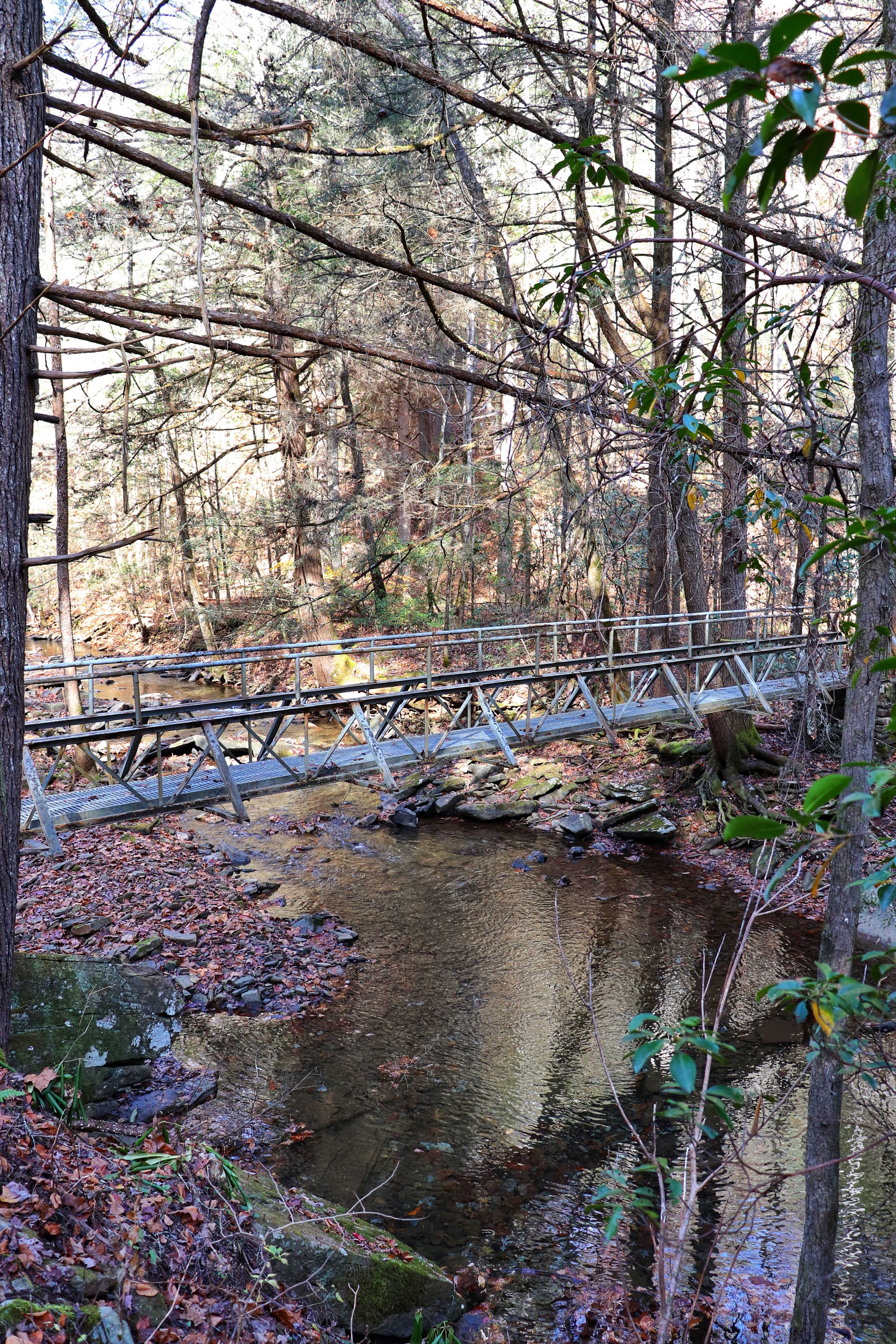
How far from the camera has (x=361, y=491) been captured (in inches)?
701

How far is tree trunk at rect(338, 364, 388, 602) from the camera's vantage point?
16.5m

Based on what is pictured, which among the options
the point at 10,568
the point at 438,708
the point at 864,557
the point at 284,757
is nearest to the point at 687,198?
the point at 864,557

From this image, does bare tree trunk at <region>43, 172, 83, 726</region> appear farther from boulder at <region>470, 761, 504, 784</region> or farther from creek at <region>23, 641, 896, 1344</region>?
boulder at <region>470, 761, 504, 784</region>

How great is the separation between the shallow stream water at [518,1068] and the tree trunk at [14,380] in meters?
2.77

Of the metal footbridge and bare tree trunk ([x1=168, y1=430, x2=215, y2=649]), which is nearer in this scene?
the metal footbridge

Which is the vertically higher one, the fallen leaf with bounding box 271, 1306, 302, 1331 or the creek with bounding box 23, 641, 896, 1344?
the fallen leaf with bounding box 271, 1306, 302, 1331

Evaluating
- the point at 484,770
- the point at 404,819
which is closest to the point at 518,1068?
the point at 404,819

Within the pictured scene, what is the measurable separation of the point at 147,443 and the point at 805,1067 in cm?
1206

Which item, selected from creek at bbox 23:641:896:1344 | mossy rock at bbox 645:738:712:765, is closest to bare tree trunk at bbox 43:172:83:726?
creek at bbox 23:641:896:1344

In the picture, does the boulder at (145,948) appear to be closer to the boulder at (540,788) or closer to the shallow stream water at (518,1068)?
the shallow stream water at (518,1068)

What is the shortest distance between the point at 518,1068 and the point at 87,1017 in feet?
9.99

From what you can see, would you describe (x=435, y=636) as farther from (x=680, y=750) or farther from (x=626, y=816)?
(x=680, y=750)

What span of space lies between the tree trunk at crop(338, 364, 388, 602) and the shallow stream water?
8305 millimetres

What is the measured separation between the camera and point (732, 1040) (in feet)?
22.2
